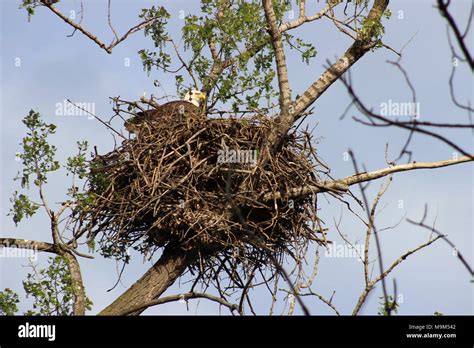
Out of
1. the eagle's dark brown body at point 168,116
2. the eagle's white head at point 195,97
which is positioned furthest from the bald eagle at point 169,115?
the eagle's white head at point 195,97

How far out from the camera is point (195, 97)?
9320 mm

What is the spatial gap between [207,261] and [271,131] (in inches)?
59.6

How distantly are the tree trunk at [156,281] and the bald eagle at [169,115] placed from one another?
139cm

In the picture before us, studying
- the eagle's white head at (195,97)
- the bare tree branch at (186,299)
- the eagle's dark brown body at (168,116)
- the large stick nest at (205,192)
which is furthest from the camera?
the eagle's white head at (195,97)

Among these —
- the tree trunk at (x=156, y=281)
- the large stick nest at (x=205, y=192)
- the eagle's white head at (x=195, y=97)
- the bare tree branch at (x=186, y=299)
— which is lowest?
the bare tree branch at (x=186, y=299)

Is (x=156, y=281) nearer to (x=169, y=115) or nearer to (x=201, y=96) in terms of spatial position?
(x=169, y=115)

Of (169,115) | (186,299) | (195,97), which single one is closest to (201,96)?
(195,97)

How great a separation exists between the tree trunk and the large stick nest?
5.0 inches

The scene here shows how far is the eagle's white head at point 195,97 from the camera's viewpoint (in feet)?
30.6

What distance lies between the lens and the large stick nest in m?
7.74

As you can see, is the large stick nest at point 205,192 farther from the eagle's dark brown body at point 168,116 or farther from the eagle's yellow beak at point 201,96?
the eagle's yellow beak at point 201,96

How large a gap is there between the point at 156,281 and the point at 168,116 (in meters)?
1.85
